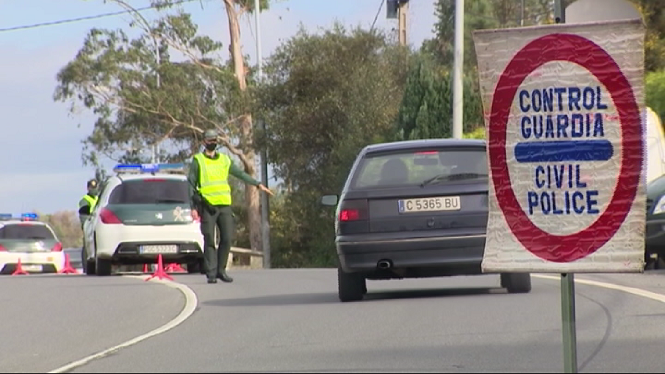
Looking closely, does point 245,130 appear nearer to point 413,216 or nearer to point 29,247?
point 29,247

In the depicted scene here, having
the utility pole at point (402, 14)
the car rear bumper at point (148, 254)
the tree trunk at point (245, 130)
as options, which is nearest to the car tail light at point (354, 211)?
the car rear bumper at point (148, 254)

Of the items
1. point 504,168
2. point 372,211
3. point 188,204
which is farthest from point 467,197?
point 188,204

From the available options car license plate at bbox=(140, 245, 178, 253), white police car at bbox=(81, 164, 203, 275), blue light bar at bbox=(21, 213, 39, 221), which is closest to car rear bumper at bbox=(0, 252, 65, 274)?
blue light bar at bbox=(21, 213, 39, 221)

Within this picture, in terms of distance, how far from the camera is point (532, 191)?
6.51 metres

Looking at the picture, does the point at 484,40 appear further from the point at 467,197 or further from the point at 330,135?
the point at 330,135

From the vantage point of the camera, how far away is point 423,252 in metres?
13.5

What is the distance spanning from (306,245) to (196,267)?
107ft

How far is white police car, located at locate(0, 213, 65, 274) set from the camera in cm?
3200

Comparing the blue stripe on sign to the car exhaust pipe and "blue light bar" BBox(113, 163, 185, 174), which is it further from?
"blue light bar" BBox(113, 163, 185, 174)

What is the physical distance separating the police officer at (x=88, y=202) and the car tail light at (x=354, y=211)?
13.9 metres

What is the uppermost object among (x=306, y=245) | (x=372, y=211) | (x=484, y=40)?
(x=484, y=40)

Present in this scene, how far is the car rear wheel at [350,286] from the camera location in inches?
546

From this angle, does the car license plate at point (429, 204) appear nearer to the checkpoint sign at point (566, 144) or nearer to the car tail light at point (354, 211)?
the car tail light at point (354, 211)

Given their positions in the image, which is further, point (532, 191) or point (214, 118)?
point (214, 118)
